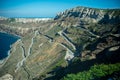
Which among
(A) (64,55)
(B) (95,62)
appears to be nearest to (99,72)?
(B) (95,62)

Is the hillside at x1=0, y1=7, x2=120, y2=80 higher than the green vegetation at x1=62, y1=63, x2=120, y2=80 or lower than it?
lower

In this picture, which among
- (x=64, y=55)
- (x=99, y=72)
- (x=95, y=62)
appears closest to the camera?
(x=99, y=72)

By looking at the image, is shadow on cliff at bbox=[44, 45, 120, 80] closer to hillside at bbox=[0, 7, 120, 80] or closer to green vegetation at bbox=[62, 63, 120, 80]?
hillside at bbox=[0, 7, 120, 80]

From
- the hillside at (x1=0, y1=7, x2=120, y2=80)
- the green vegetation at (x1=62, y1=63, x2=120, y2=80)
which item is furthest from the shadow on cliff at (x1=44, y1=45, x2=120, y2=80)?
the green vegetation at (x1=62, y1=63, x2=120, y2=80)

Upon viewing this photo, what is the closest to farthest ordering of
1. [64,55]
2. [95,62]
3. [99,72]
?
1. [99,72]
2. [95,62]
3. [64,55]

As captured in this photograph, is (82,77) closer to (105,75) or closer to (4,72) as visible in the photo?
(105,75)

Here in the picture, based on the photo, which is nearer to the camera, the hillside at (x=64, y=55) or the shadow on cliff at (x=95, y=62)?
the shadow on cliff at (x=95, y=62)

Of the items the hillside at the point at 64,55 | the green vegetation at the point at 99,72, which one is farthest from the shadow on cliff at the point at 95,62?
the green vegetation at the point at 99,72

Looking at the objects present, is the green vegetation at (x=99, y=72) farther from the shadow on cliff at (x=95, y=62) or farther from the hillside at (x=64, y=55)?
the shadow on cliff at (x=95, y=62)

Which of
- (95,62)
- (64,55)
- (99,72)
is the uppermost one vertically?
(99,72)

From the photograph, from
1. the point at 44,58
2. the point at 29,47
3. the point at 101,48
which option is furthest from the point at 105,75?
the point at 29,47

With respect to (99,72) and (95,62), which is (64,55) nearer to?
(95,62)

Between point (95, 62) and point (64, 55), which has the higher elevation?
point (95, 62)
